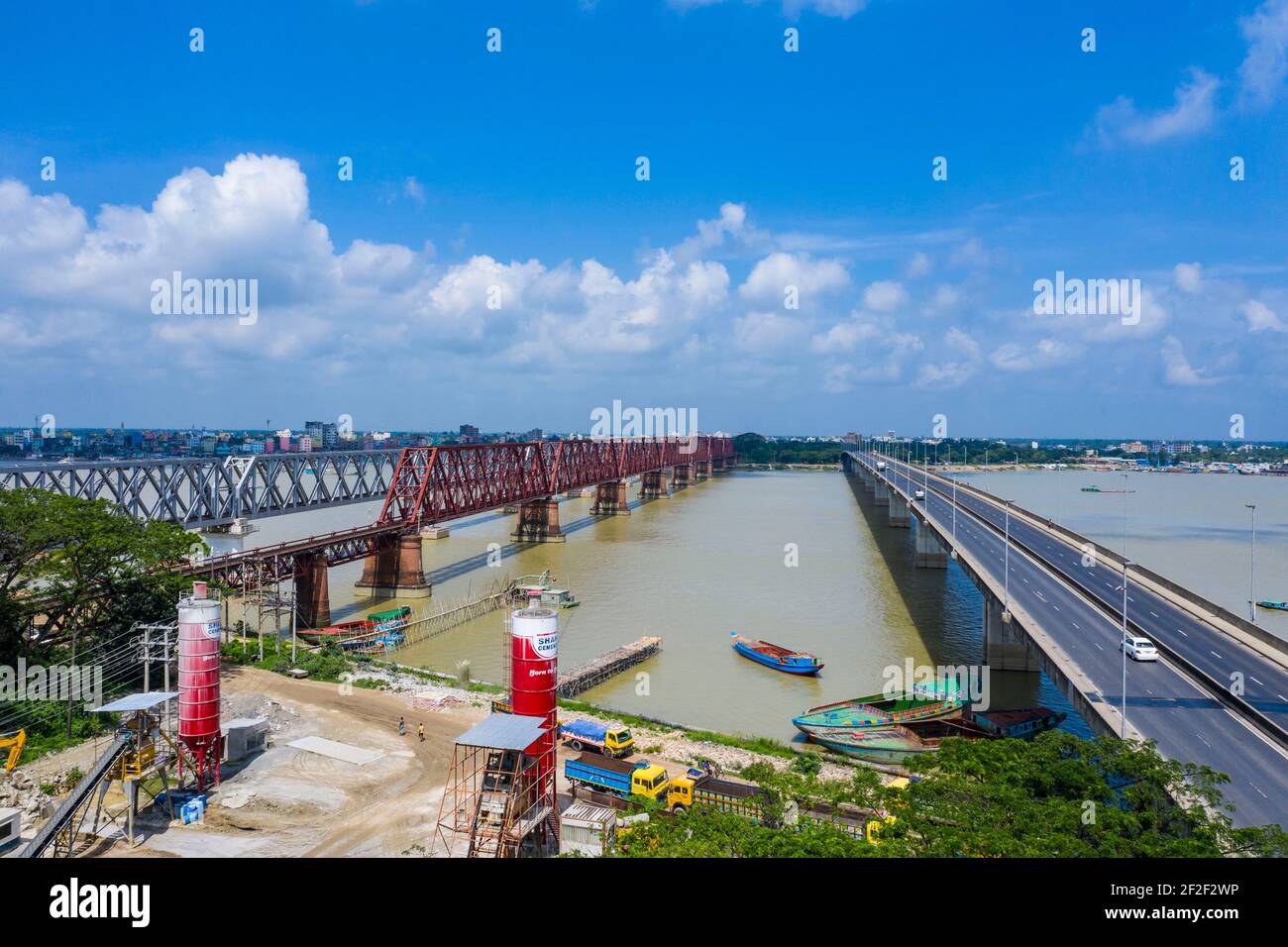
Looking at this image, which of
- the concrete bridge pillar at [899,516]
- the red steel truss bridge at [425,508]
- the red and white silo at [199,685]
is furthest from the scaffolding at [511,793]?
the concrete bridge pillar at [899,516]

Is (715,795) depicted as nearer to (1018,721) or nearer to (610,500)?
(1018,721)

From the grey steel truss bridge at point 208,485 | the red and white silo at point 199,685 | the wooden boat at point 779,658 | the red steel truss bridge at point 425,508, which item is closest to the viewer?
the red and white silo at point 199,685

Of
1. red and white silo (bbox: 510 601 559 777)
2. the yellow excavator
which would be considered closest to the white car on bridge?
red and white silo (bbox: 510 601 559 777)

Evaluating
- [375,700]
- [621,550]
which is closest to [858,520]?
[621,550]

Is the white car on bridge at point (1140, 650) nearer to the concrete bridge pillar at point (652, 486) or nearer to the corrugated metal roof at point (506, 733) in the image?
the corrugated metal roof at point (506, 733)

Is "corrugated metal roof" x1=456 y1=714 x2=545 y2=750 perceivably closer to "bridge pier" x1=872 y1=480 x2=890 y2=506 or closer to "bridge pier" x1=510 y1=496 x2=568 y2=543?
"bridge pier" x1=510 y1=496 x2=568 y2=543

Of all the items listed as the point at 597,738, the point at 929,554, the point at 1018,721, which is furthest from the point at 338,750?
the point at 929,554
